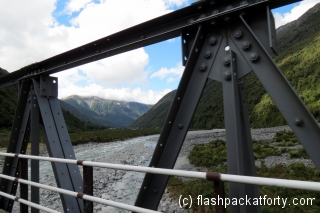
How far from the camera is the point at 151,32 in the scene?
3.00m

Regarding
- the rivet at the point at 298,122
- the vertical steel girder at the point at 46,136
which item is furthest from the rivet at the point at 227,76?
the vertical steel girder at the point at 46,136

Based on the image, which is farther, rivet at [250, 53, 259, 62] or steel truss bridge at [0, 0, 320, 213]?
rivet at [250, 53, 259, 62]

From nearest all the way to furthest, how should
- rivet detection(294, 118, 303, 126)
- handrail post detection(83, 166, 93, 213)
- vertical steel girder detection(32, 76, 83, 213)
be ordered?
rivet detection(294, 118, 303, 126) → handrail post detection(83, 166, 93, 213) → vertical steel girder detection(32, 76, 83, 213)

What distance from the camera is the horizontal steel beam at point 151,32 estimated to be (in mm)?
2348

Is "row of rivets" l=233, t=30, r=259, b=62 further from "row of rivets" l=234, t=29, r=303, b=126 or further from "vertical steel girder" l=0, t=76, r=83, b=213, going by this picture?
"vertical steel girder" l=0, t=76, r=83, b=213

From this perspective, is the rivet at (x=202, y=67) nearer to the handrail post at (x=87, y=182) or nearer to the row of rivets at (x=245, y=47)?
the row of rivets at (x=245, y=47)

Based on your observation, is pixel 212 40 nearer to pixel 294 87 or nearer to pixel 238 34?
pixel 238 34

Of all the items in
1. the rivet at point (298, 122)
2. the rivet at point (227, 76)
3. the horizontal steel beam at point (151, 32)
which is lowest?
the rivet at point (298, 122)

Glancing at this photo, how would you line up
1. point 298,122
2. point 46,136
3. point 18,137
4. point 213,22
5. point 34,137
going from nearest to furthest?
point 298,122 < point 213,22 < point 46,136 < point 34,137 < point 18,137

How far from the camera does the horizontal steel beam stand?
2.35 meters

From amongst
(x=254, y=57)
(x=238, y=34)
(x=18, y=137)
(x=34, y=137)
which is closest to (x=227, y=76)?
(x=254, y=57)

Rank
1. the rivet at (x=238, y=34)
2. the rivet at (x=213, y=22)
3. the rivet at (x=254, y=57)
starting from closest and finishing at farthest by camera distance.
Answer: the rivet at (x=254, y=57) < the rivet at (x=238, y=34) < the rivet at (x=213, y=22)

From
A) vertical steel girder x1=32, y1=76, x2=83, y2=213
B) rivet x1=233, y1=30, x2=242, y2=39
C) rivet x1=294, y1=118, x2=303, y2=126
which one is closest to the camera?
rivet x1=294, y1=118, x2=303, y2=126

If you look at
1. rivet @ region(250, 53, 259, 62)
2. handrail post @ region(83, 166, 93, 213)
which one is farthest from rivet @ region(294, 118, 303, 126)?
handrail post @ region(83, 166, 93, 213)
